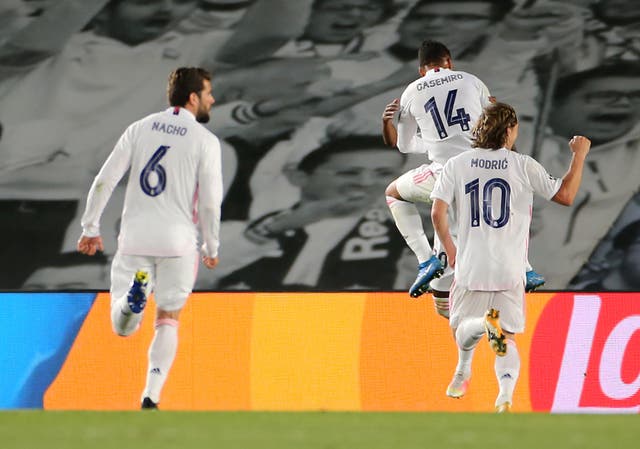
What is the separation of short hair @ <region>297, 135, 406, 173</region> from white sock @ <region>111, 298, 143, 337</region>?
13.7ft

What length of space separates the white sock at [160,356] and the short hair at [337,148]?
422cm

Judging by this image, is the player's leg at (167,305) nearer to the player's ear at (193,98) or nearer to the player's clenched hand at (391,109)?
the player's ear at (193,98)

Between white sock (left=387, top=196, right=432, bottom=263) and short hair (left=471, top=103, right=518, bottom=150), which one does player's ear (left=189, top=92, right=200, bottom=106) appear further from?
white sock (left=387, top=196, right=432, bottom=263)

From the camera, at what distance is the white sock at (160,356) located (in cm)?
657

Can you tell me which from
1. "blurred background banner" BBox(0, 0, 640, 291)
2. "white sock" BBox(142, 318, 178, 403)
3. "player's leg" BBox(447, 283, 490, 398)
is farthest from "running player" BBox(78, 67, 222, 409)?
Answer: "blurred background banner" BBox(0, 0, 640, 291)

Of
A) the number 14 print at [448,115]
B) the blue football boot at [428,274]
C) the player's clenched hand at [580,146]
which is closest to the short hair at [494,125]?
the player's clenched hand at [580,146]

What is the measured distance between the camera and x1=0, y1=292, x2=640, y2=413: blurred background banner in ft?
31.7

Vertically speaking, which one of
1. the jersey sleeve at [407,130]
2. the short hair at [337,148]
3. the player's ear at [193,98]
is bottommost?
the short hair at [337,148]

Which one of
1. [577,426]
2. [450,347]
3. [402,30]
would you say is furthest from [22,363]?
[577,426]

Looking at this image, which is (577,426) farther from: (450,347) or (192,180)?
(450,347)

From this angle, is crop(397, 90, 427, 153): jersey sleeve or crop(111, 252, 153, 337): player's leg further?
crop(397, 90, 427, 153): jersey sleeve

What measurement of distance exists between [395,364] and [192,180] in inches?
135

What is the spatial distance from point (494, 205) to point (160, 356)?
5.51 feet

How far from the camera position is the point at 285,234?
35.4 feet
